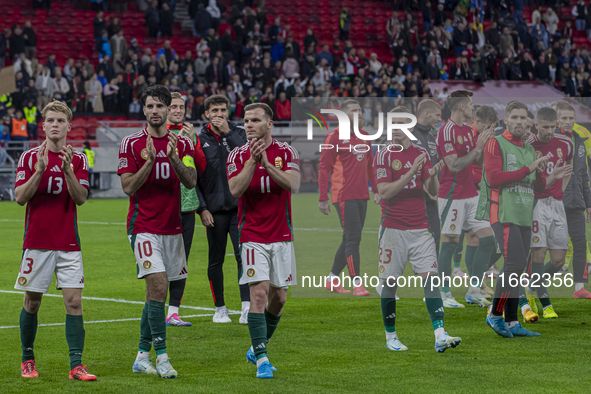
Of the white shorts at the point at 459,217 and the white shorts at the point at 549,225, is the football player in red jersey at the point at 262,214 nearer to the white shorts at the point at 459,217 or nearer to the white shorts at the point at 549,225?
the white shorts at the point at 549,225

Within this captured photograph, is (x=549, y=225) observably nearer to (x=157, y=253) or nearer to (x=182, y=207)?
(x=182, y=207)

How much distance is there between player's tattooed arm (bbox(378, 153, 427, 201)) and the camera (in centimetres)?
647

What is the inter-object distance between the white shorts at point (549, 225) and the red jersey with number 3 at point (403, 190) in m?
1.81

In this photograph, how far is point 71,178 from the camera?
218 inches

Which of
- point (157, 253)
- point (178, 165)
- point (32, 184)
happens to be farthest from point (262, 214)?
point (32, 184)

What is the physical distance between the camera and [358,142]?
31.8 ft

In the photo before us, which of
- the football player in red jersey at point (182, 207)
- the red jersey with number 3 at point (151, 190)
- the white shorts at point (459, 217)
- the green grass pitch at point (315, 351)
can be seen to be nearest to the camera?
the green grass pitch at point (315, 351)

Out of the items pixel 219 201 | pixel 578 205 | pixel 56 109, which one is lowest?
pixel 578 205

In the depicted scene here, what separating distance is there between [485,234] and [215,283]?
3.01 m

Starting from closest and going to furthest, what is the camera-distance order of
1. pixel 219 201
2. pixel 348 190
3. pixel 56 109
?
pixel 56 109
pixel 219 201
pixel 348 190

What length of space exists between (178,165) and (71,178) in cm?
75

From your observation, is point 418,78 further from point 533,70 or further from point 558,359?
point 558,359

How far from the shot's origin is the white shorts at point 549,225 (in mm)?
7875

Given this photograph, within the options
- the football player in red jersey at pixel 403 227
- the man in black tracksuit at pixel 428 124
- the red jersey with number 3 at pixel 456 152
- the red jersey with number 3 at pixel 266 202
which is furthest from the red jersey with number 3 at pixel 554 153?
the red jersey with number 3 at pixel 266 202
